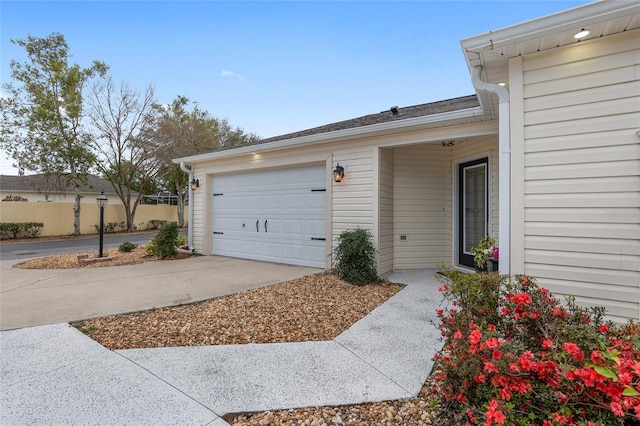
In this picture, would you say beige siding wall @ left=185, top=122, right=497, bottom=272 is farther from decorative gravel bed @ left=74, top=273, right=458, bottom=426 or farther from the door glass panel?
decorative gravel bed @ left=74, top=273, right=458, bottom=426

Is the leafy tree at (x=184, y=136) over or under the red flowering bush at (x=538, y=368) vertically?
over

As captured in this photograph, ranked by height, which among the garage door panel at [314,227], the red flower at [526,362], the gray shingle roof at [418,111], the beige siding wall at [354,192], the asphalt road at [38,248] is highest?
the gray shingle roof at [418,111]

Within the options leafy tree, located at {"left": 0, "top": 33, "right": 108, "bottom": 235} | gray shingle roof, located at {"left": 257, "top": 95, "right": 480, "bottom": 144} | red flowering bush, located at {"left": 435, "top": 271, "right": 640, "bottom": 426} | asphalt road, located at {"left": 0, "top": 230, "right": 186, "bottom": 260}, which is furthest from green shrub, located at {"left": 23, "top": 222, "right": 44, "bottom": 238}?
red flowering bush, located at {"left": 435, "top": 271, "right": 640, "bottom": 426}

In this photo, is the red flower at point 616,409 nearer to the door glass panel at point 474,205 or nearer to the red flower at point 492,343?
the red flower at point 492,343

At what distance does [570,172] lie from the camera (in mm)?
2785

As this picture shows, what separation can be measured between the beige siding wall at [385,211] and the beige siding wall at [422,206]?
15 cm

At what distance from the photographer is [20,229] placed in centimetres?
1298

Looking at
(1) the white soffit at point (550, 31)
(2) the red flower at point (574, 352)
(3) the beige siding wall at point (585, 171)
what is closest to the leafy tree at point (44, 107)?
(1) the white soffit at point (550, 31)

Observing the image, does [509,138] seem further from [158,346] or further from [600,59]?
[158,346]

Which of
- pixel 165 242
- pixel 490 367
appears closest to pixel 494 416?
pixel 490 367

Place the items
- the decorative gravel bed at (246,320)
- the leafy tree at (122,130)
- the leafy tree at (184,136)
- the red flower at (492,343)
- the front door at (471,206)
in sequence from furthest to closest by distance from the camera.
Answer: the leafy tree at (184,136)
the leafy tree at (122,130)
the front door at (471,206)
the decorative gravel bed at (246,320)
the red flower at (492,343)

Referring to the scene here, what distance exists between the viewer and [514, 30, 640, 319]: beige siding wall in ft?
8.59

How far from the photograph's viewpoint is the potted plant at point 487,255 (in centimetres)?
460

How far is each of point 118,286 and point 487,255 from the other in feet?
19.4
